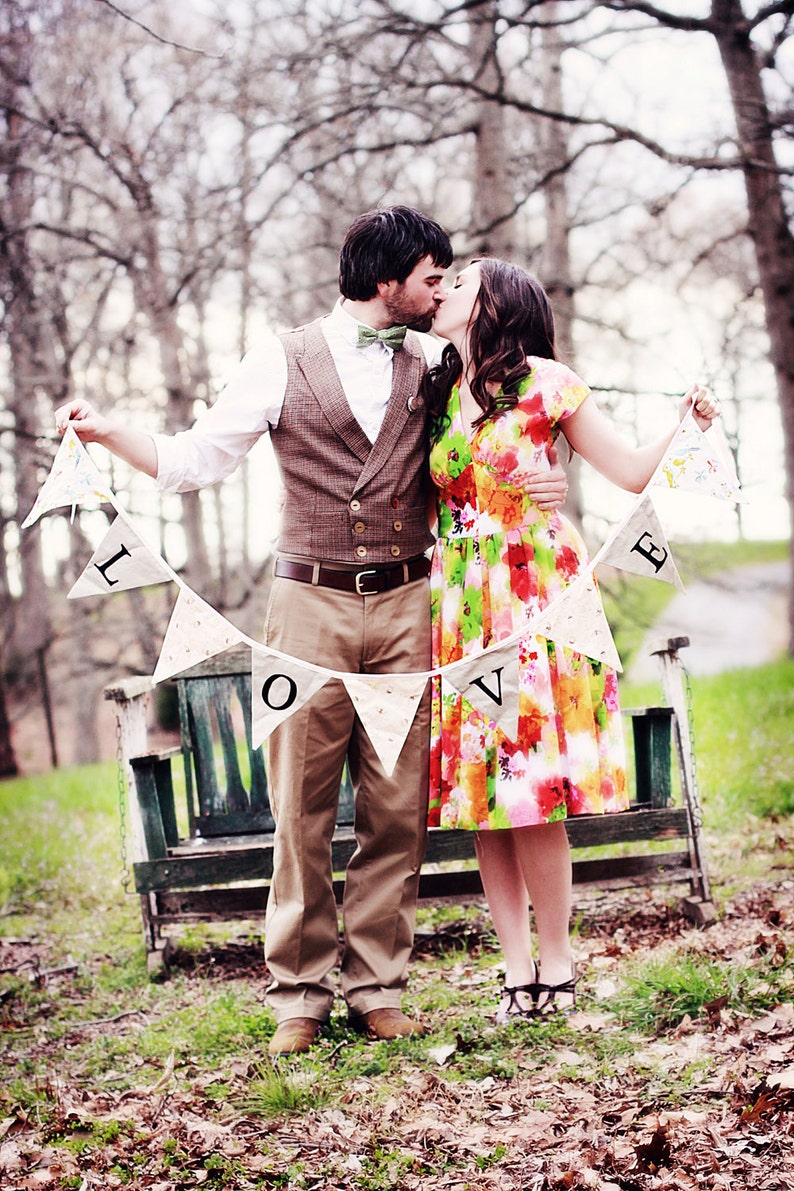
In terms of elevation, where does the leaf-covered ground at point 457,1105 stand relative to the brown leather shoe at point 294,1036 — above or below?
below

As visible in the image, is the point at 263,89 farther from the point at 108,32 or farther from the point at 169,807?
the point at 169,807

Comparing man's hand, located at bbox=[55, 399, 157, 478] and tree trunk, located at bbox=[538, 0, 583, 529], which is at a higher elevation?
tree trunk, located at bbox=[538, 0, 583, 529]

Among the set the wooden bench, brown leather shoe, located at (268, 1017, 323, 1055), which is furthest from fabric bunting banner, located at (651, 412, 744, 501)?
brown leather shoe, located at (268, 1017, 323, 1055)

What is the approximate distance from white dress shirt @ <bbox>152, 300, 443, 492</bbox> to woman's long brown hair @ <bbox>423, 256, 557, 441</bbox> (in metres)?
0.17

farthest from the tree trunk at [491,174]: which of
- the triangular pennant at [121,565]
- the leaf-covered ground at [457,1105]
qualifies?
the leaf-covered ground at [457,1105]

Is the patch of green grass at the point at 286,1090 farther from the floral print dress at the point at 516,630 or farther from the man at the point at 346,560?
the floral print dress at the point at 516,630

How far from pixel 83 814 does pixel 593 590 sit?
209 inches

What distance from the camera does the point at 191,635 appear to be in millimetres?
3053

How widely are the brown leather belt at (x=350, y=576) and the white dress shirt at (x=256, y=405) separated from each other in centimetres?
36

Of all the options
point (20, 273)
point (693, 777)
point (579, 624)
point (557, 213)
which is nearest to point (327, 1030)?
point (579, 624)

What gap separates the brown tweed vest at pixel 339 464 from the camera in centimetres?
313

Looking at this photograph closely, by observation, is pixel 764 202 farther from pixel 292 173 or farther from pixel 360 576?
pixel 360 576

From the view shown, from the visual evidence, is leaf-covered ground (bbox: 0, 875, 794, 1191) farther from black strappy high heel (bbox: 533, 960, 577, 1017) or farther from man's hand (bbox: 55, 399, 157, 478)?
man's hand (bbox: 55, 399, 157, 478)

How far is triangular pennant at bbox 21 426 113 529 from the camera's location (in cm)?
303
